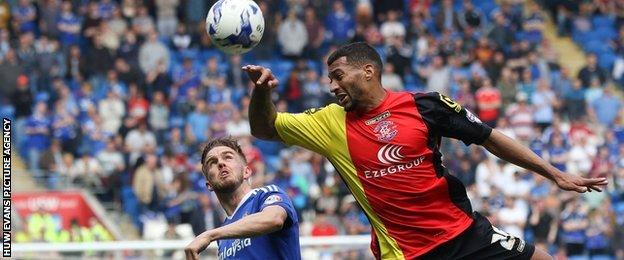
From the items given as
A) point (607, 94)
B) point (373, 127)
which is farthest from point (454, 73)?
point (373, 127)

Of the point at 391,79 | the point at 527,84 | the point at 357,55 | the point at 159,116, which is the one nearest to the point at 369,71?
the point at 357,55

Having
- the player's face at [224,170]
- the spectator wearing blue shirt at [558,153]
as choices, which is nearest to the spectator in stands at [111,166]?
the spectator wearing blue shirt at [558,153]

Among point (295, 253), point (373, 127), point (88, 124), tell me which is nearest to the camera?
point (295, 253)

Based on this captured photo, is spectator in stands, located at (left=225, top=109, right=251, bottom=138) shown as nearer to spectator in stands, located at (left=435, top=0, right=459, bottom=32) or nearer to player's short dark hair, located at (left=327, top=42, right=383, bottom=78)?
spectator in stands, located at (left=435, top=0, right=459, bottom=32)

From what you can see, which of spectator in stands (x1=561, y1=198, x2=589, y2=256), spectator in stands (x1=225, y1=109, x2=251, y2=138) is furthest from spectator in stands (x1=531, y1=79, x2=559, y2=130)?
spectator in stands (x1=225, y1=109, x2=251, y2=138)

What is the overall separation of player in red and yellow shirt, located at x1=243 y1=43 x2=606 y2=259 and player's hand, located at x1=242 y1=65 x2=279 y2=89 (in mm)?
41

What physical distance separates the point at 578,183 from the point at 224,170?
2.14 meters

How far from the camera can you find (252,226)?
22.6 ft

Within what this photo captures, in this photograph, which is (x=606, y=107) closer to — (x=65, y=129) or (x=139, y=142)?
(x=139, y=142)

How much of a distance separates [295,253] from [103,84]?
48.3ft

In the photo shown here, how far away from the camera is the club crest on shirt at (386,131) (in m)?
7.83

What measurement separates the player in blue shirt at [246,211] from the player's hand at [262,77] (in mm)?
391

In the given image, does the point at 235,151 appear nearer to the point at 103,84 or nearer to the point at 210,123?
the point at 210,123

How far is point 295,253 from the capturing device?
7355mm
